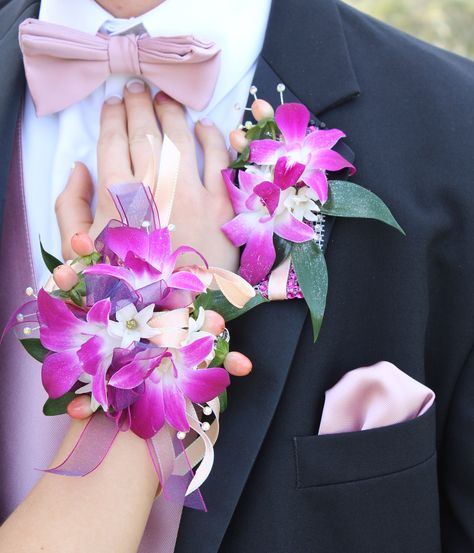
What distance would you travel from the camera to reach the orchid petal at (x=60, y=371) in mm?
935

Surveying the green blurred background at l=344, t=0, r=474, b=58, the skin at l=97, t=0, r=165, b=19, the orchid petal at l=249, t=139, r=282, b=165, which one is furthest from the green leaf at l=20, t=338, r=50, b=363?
the green blurred background at l=344, t=0, r=474, b=58

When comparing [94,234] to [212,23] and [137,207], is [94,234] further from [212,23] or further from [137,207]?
[212,23]

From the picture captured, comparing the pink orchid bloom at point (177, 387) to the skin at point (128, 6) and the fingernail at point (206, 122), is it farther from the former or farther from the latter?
the skin at point (128, 6)

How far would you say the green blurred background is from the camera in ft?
16.1

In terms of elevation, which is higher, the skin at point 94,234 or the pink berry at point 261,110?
the pink berry at point 261,110

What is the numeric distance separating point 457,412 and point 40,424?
Answer: 2.12 ft

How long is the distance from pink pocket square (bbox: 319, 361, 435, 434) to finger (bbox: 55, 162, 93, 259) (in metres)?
0.43

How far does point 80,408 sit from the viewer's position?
3.22 feet

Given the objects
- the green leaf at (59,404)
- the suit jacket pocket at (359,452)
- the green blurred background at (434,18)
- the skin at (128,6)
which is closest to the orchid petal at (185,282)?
the green leaf at (59,404)

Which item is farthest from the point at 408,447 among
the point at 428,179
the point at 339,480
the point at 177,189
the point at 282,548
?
the point at 177,189

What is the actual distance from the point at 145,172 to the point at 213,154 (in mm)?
107

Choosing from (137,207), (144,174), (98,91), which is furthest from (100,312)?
(98,91)

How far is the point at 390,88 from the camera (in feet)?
3.84

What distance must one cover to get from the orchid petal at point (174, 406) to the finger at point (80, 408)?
0.11 meters
